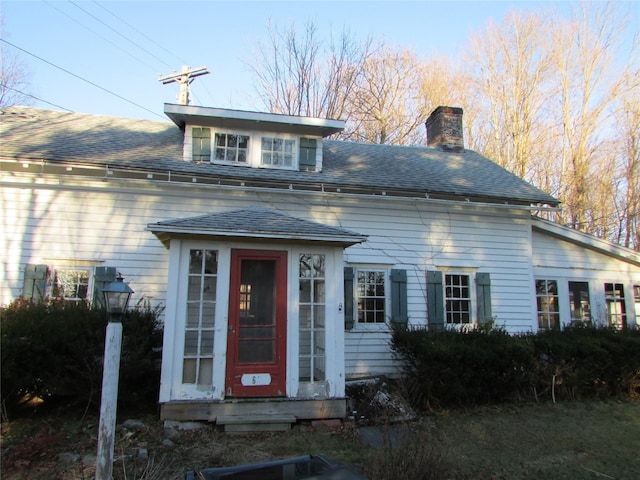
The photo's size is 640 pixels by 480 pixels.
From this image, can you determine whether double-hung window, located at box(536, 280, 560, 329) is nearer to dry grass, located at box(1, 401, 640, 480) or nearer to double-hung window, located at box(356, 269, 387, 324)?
dry grass, located at box(1, 401, 640, 480)

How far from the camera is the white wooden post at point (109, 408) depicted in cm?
379

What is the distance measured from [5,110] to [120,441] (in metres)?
9.49

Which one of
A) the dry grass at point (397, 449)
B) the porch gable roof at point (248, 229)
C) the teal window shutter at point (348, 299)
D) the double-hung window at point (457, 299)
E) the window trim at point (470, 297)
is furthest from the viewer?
the double-hung window at point (457, 299)

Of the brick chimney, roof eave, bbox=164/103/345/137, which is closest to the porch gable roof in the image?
roof eave, bbox=164/103/345/137

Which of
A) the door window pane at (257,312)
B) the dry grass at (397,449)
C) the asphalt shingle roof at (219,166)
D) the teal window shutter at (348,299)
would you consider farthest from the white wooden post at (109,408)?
the teal window shutter at (348,299)

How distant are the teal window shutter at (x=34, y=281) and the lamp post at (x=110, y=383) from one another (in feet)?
16.9

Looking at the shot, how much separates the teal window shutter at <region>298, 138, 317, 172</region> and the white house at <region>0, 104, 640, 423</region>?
0.04 m

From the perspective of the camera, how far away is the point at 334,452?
5508mm

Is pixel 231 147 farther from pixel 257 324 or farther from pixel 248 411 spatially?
pixel 248 411

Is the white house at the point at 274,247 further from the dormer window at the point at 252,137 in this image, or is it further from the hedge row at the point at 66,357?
the hedge row at the point at 66,357

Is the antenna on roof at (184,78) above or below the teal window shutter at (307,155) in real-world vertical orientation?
above

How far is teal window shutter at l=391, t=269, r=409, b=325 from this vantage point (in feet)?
31.1

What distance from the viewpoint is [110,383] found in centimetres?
401

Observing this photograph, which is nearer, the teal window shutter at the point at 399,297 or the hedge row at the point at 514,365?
the hedge row at the point at 514,365
